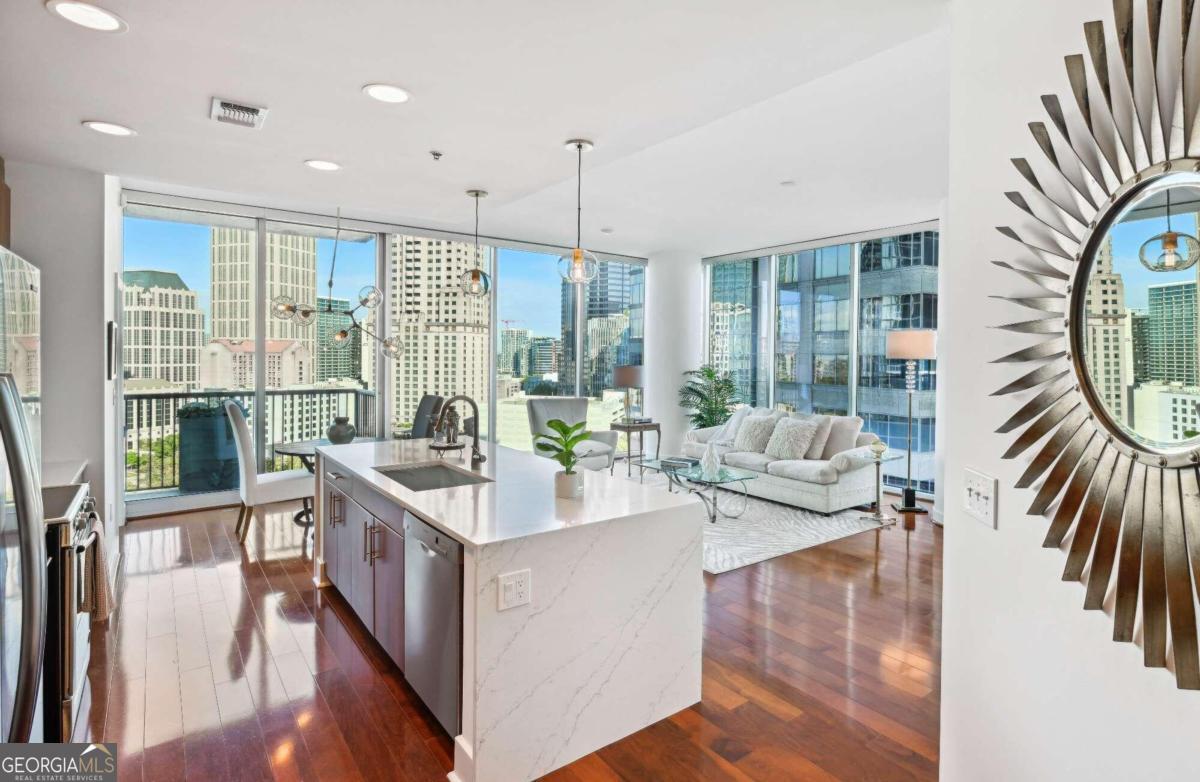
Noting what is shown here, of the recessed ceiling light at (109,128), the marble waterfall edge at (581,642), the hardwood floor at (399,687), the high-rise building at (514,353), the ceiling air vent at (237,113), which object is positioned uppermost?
the recessed ceiling light at (109,128)

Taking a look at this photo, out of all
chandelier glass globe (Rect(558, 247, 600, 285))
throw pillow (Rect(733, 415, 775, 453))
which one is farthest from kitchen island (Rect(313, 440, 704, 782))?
throw pillow (Rect(733, 415, 775, 453))

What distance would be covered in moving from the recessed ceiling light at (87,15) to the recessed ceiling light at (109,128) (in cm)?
105

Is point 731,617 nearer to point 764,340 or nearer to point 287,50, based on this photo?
Answer: point 287,50

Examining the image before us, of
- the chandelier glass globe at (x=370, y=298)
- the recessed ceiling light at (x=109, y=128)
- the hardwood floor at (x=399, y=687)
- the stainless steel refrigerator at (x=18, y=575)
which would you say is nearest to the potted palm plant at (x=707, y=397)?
the hardwood floor at (x=399, y=687)

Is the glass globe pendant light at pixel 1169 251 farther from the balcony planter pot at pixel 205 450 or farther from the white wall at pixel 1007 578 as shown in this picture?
the balcony planter pot at pixel 205 450

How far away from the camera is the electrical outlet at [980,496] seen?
151 centimetres

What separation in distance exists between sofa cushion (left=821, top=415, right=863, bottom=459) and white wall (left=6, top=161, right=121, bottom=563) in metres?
5.88

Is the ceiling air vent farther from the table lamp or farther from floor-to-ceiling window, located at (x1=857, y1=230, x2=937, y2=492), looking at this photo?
floor-to-ceiling window, located at (x1=857, y1=230, x2=937, y2=492)

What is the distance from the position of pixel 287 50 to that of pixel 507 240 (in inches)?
202

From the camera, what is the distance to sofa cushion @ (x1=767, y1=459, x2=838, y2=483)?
217 inches

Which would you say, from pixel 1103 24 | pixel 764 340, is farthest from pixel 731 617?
pixel 764 340

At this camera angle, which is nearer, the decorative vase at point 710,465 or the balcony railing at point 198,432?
the decorative vase at point 710,465

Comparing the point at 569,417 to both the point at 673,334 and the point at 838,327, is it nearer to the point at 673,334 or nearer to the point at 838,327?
the point at 673,334

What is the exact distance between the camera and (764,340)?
7.84 meters
